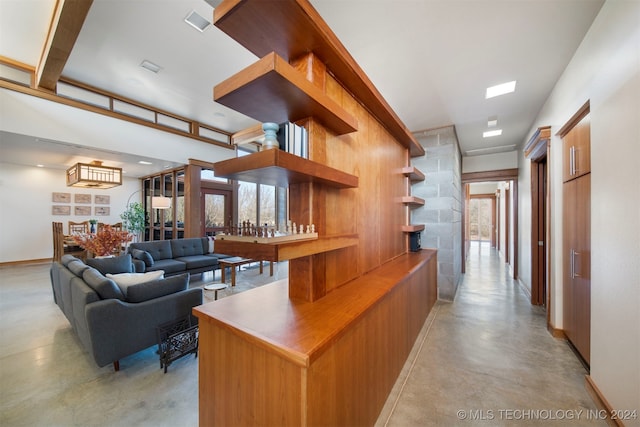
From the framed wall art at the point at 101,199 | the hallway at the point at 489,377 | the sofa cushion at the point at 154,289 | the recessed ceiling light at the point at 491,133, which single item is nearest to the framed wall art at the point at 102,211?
the framed wall art at the point at 101,199

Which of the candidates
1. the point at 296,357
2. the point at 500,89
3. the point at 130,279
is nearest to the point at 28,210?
the point at 130,279

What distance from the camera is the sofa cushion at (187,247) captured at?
5316mm

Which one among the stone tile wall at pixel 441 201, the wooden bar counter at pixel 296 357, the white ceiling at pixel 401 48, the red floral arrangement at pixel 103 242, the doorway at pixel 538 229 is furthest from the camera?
the red floral arrangement at pixel 103 242

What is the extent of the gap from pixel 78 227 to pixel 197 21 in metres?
7.77

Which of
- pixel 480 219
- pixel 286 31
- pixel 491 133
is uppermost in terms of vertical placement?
pixel 491 133

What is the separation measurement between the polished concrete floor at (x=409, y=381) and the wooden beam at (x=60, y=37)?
3.34 m

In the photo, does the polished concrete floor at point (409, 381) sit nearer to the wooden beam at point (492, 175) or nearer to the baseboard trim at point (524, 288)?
the baseboard trim at point (524, 288)

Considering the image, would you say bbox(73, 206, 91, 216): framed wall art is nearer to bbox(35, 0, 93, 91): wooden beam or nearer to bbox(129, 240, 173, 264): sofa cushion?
bbox(129, 240, 173, 264): sofa cushion

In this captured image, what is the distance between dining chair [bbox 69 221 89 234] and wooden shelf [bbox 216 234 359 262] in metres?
7.94

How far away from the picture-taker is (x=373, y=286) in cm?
183

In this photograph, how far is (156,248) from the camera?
5.04 m

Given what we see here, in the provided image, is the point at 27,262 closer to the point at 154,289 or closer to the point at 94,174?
the point at 94,174

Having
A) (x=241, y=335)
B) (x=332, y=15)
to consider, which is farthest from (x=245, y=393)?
(x=332, y=15)

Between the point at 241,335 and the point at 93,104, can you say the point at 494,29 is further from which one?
the point at 93,104
